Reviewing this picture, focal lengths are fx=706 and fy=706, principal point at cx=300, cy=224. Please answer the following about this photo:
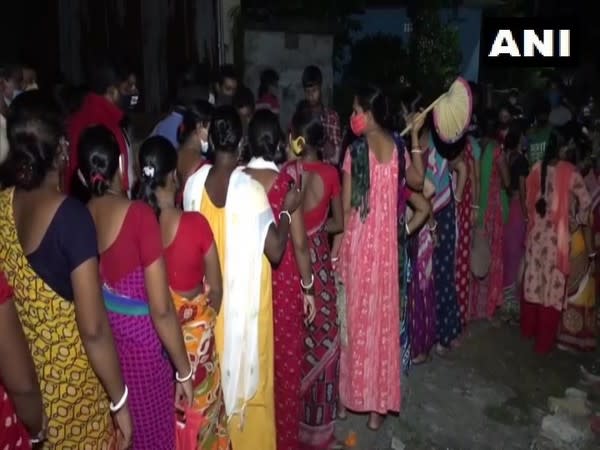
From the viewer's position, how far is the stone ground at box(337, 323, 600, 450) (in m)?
4.19

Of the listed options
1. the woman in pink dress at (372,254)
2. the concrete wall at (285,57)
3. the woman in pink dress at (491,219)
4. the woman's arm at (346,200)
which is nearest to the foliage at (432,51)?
the concrete wall at (285,57)

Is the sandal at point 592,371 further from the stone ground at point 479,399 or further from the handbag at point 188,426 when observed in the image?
the handbag at point 188,426

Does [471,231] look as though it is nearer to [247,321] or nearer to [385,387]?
[385,387]

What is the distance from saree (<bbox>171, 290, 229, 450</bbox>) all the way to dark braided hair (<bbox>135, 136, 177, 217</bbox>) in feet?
1.30

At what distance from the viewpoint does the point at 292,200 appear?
129 inches

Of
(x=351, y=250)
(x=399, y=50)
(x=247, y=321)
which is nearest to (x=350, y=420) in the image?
(x=351, y=250)

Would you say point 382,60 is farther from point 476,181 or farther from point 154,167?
point 154,167

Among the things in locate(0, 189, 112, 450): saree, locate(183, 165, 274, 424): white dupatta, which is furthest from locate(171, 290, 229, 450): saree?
locate(0, 189, 112, 450): saree

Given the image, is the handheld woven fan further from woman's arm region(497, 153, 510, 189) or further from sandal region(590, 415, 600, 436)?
sandal region(590, 415, 600, 436)

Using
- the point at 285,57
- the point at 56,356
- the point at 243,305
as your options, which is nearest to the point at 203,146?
the point at 243,305

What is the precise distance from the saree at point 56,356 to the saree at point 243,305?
0.80m

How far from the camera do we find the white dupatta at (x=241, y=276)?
306 centimetres

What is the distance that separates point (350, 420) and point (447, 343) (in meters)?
1.26

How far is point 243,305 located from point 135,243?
0.82 meters
